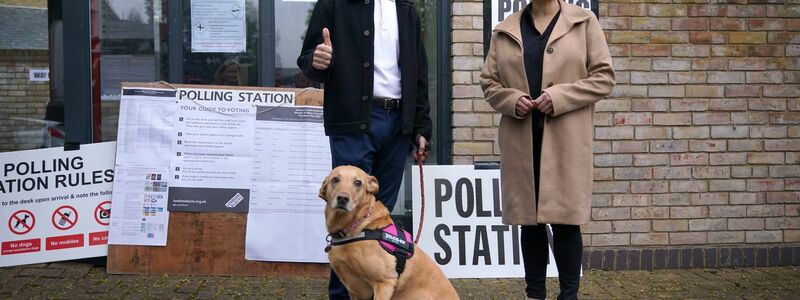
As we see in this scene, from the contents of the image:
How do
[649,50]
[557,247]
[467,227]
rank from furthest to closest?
1. [649,50]
2. [467,227]
3. [557,247]

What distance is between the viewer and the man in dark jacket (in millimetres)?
4203

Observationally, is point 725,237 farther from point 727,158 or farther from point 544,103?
point 544,103

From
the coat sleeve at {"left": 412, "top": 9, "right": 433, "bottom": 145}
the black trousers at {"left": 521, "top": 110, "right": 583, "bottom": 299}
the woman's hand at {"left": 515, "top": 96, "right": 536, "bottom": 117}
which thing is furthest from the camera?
the coat sleeve at {"left": 412, "top": 9, "right": 433, "bottom": 145}

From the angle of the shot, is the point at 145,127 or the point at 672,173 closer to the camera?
the point at 145,127

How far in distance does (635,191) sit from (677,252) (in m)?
0.53

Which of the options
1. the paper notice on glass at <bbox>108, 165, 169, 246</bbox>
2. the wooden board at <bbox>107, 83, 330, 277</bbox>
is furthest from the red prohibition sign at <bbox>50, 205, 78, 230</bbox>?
the wooden board at <bbox>107, 83, 330, 277</bbox>

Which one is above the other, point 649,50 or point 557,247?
point 649,50

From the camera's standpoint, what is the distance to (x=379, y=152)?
172 inches

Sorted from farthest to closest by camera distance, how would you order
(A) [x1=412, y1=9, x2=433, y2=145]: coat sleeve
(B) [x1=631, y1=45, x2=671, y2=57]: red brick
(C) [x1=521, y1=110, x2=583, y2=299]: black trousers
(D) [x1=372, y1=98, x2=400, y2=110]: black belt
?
(B) [x1=631, y1=45, x2=671, y2=57]: red brick → (A) [x1=412, y1=9, x2=433, y2=145]: coat sleeve → (D) [x1=372, y1=98, x2=400, y2=110]: black belt → (C) [x1=521, y1=110, x2=583, y2=299]: black trousers

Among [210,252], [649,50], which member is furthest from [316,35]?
[649,50]

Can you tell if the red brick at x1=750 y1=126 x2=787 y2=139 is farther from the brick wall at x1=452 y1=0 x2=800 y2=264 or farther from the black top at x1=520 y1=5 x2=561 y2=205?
the black top at x1=520 y1=5 x2=561 y2=205

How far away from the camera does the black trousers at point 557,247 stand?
416 cm

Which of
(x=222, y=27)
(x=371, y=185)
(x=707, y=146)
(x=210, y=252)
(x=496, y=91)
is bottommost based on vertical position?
(x=210, y=252)

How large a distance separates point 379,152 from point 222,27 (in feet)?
8.37
